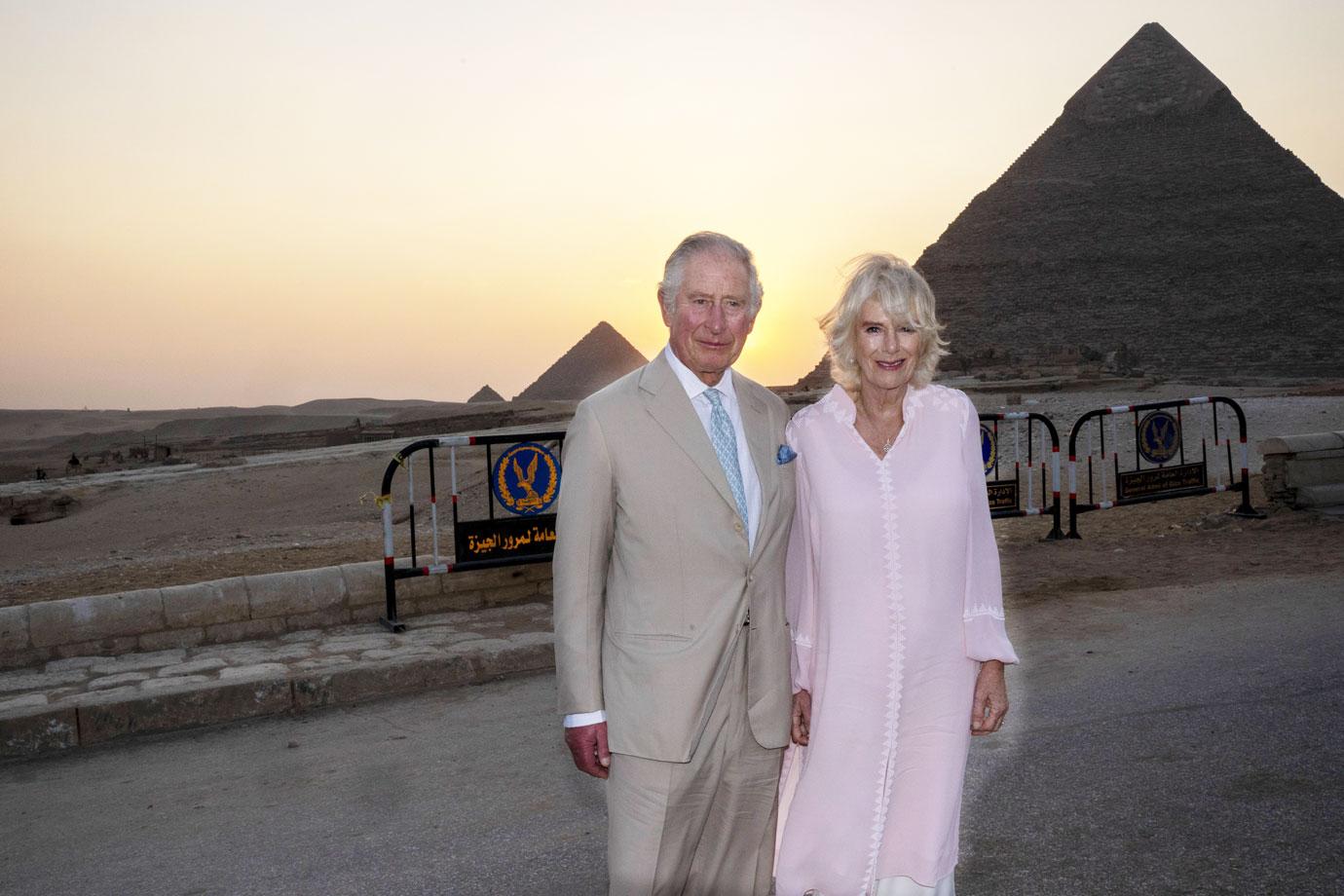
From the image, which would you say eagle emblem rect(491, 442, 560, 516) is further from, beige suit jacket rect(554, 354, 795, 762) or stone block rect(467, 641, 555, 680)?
beige suit jacket rect(554, 354, 795, 762)

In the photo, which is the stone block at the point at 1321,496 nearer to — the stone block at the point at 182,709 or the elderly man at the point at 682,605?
the stone block at the point at 182,709

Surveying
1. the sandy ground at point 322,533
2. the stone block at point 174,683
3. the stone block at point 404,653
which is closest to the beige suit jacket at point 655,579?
the stone block at point 174,683

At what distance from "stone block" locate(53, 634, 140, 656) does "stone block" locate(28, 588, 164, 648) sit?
0.07ft

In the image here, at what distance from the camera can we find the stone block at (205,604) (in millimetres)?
6294

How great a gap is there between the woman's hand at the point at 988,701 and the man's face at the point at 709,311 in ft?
2.88

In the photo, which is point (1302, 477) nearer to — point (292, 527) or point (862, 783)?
point (862, 783)

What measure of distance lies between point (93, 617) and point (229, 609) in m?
0.68

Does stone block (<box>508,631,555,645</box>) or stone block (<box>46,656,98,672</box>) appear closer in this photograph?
stone block (<box>46,656,98,672</box>)

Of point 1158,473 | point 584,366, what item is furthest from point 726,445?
point 584,366

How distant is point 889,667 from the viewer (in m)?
2.44

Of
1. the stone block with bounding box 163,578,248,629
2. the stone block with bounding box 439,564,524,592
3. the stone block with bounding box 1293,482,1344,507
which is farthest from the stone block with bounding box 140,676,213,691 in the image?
the stone block with bounding box 1293,482,1344,507

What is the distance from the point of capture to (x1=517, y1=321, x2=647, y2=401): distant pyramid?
397 ft

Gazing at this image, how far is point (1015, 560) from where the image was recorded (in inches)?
367

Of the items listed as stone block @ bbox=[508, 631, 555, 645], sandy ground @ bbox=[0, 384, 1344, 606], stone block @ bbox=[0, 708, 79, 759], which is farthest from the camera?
sandy ground @ bbox=[0, 384, 1344, 606]
